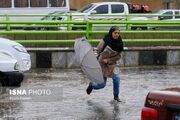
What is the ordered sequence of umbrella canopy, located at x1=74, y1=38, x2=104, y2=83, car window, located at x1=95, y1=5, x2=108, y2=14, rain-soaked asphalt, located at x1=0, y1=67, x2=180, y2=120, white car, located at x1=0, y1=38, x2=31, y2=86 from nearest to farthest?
rain-soaked asphalt, located at x1=0, y1=67, x2=180, y2=120 < white car, located at x1=0, y1=38, x2=31, y2=86 < umbrella canopy, located at x1=74, y1=38, x2=104, y2=83 < car window, located at x1=95, y1=5, x2=108, y2=14

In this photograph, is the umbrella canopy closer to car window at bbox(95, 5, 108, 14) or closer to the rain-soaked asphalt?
the rain-soaked asphalt

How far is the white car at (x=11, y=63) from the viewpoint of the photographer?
11055 millimetres

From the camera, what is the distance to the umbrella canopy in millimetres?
11336

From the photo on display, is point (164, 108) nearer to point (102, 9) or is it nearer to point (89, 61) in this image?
point (89, 61)

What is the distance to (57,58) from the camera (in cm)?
1770

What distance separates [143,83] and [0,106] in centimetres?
445

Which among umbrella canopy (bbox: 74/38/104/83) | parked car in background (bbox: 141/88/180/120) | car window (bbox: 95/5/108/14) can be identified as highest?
parked car in background (bbox: 141/88/180/120)

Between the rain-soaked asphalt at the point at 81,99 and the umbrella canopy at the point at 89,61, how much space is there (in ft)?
1.56

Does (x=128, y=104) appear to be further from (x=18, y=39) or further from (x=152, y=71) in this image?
(x=18, y=39)

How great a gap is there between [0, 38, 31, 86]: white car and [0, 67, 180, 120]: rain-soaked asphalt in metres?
0.47

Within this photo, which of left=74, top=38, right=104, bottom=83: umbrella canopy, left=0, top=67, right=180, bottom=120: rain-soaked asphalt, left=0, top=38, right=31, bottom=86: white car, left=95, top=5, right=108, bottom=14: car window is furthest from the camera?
left=95, top=5, right=108, bottom=14: car window

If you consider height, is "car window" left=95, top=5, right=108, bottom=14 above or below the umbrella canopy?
below

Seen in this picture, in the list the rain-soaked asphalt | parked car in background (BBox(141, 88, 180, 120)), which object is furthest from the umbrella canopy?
parked car in background (BBox(141, 88, 180, 120))

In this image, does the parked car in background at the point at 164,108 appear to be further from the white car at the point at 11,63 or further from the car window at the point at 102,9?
the car window at the point at 102,9
